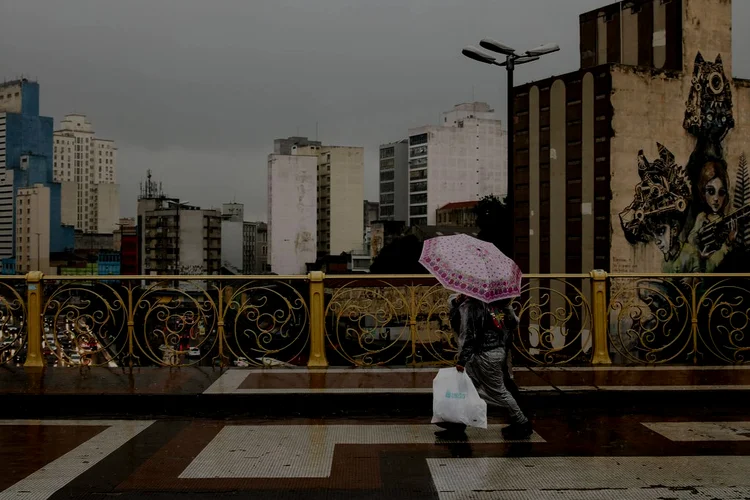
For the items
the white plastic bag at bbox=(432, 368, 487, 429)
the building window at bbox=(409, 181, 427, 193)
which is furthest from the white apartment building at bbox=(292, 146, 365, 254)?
the white plastic bag at bbox=(432, 368, 487, 429)

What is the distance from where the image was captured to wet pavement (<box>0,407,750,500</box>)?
5652 millimetres

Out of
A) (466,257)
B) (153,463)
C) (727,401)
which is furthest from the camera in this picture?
(727,401)

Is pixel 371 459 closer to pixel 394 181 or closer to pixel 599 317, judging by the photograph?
pixel 599 317

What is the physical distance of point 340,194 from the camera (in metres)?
130

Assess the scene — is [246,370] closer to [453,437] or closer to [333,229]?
[453,437]

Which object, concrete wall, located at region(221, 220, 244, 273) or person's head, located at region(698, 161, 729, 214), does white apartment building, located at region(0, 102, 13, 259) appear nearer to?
concrete wall, located at region(221, 220, 244, 273)

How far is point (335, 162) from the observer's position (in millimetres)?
130500

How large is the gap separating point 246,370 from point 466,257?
169 inches

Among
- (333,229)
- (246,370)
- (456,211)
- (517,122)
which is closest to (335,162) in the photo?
(333,229)

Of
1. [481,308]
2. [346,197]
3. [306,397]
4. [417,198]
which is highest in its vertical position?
[346,197]

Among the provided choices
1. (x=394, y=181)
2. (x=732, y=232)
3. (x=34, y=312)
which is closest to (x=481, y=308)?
(x=34, y=312)

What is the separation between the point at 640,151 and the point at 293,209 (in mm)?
81715

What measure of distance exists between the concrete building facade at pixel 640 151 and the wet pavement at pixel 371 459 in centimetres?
3411

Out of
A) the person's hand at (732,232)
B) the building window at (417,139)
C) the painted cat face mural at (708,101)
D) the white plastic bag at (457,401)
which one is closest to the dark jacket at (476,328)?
the white plastic bag at (457,401)
